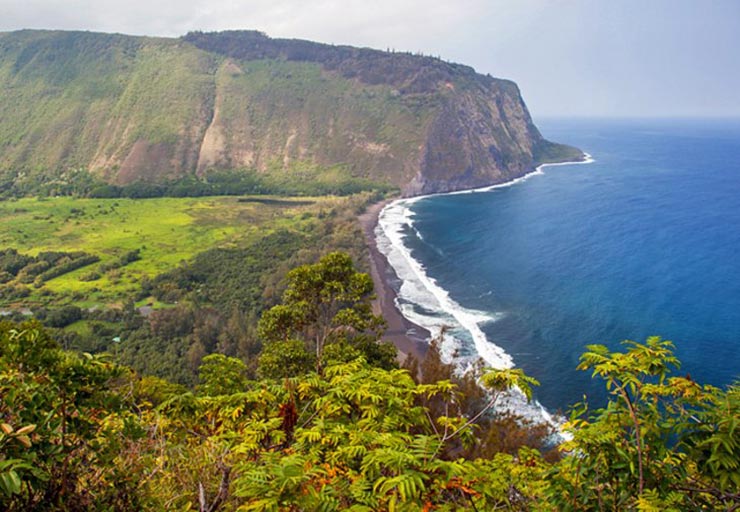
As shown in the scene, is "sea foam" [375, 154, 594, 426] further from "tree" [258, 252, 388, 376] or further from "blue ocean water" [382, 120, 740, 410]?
"tree" [258, 252, 388, 376]

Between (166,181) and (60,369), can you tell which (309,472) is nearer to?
(60,369)

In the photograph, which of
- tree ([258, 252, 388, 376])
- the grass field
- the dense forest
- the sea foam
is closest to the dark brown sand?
the sea foam

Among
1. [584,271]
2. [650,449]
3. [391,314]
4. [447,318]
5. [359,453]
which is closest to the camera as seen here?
[650,449]

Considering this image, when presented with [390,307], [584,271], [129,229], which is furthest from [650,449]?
[129,229]

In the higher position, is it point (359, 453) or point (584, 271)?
point (359, 453)

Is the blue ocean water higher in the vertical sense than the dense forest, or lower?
lower

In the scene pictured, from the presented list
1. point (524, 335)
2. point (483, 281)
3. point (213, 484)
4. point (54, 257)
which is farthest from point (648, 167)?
point (213, 484)

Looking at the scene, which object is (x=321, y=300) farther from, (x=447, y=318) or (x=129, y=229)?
(x=129, y=229)

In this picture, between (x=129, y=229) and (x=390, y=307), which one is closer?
(x=390, y=307)
